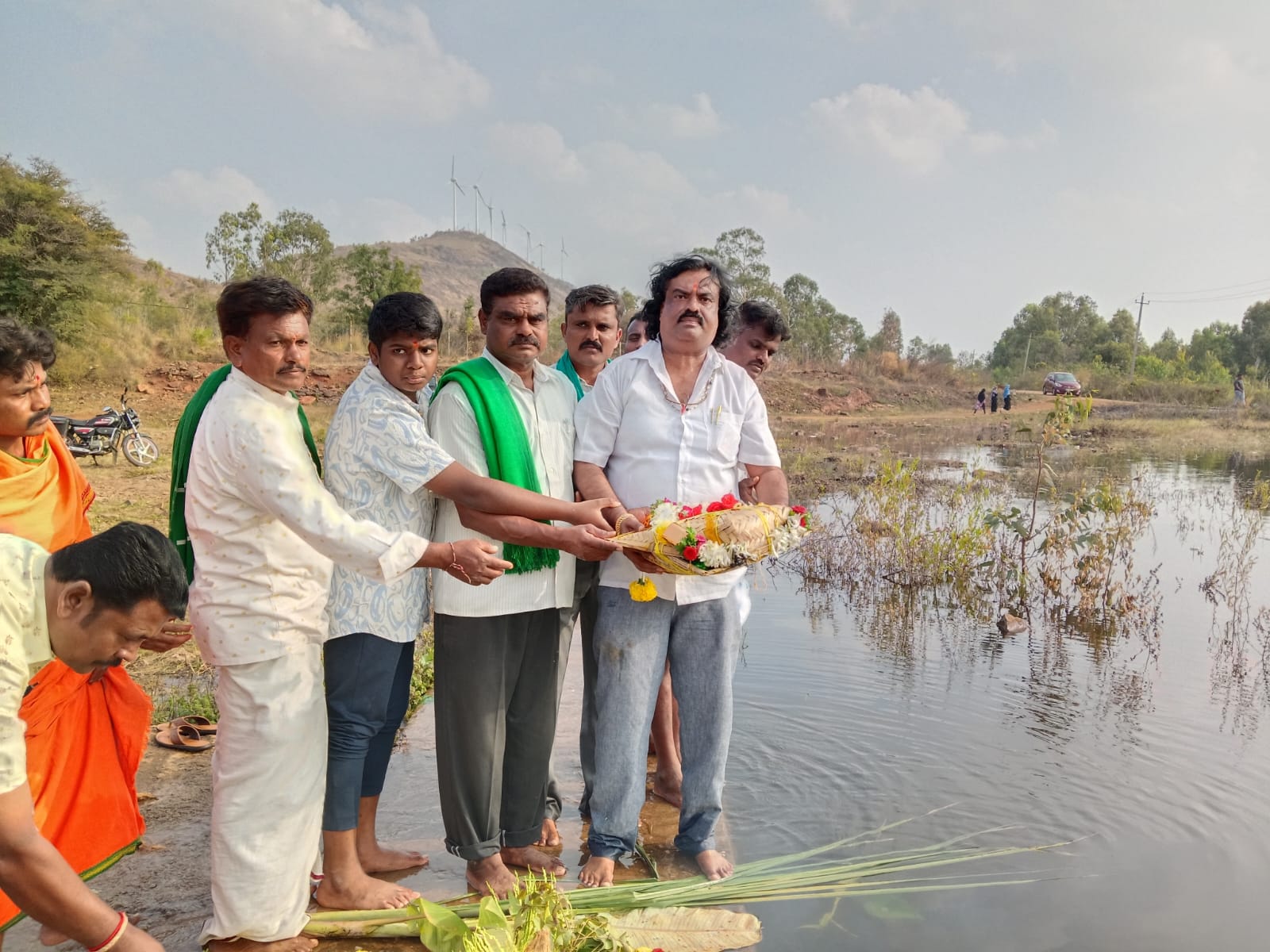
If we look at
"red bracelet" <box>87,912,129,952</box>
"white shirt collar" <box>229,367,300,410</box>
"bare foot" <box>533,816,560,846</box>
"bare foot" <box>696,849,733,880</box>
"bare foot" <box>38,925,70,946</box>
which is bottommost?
"bare foot" <box>533,816,560,846</box>

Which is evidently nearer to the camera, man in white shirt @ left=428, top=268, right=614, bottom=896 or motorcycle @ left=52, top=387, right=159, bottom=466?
man in white shirt @ left=428, top=268, right=614, bottom=896

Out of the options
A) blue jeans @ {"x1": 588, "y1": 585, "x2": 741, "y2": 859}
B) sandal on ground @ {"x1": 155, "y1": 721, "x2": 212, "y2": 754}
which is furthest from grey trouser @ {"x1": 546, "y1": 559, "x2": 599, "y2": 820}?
sandal on ground @ {"x1": 155, "y1": 721, "x2": 212, "y2": 754}

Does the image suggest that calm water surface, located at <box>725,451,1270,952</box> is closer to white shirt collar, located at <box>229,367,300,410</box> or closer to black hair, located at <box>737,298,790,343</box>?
black hair, located at <box>737,298,790,343</box>

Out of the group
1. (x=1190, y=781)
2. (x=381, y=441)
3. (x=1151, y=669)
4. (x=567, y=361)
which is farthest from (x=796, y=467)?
(x=381, y=441)

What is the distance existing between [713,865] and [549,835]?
638 mm

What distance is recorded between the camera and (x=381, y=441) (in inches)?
108

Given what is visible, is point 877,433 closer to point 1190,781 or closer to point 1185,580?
point 1185,580

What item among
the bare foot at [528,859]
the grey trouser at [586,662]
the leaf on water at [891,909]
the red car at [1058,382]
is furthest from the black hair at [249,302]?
the red car at [1058,382]

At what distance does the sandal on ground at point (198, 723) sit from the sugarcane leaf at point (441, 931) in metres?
2.11

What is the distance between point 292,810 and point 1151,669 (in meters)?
5.74

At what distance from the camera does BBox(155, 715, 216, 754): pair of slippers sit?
403 centimetres

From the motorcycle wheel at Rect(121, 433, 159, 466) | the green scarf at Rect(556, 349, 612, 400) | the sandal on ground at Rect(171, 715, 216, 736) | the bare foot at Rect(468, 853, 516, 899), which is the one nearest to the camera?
the bare foot at Rect(468, 853, 516, 899)

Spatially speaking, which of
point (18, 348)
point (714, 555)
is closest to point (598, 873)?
point (714, 555)

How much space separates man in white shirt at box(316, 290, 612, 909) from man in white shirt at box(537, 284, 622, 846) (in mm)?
695
